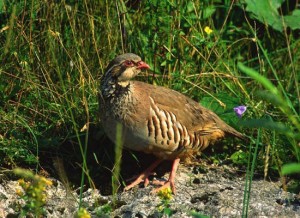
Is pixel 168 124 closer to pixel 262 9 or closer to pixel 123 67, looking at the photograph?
pixel 123 67

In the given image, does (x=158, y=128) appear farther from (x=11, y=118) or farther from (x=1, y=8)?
(x=1, y=8)

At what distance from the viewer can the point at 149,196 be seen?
13.1 ft

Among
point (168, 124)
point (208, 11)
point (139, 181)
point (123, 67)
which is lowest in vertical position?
point (139, 181)

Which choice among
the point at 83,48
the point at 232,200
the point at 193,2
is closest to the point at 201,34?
the point at 193,2

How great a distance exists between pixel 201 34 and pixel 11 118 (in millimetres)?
1374

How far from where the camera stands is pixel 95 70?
15.3ft

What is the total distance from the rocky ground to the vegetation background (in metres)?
0.21

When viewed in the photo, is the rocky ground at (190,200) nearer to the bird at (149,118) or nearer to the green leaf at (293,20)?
the bird at (149,118)

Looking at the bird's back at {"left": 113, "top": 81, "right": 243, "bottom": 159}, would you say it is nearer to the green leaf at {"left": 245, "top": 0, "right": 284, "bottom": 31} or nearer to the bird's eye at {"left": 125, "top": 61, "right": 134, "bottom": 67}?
the bird's eye at {"left": 125, "top": 61, "right": 134, "bottom": 67}

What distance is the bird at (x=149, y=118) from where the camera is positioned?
4.07 meters

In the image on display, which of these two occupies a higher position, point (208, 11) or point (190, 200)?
point (208, 11)

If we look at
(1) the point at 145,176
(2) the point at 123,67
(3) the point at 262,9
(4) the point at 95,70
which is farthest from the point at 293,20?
(1) the point at 145,176

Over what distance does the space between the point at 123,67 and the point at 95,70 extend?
1.97ft

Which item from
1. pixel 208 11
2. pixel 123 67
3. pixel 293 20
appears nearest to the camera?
pixel 123 67
